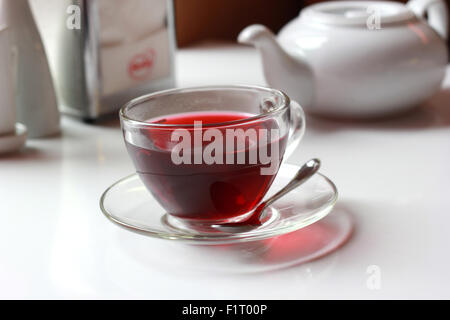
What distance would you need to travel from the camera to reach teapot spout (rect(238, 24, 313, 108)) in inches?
40.9

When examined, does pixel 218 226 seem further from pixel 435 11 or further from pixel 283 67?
pixel 435 11

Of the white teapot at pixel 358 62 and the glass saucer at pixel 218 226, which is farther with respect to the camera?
the white teapot at pixel 358 62

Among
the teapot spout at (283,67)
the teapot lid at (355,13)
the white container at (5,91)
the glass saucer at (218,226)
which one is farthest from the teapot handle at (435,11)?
the white container at (5,91)

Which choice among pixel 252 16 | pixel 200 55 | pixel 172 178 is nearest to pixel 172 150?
pixel 172 178

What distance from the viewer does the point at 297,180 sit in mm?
733

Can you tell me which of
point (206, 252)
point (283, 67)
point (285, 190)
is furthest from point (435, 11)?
point (206, 252)

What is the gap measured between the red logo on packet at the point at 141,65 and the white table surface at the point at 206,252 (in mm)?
103

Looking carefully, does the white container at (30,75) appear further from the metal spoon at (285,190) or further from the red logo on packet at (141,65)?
the metal spoon at (285,190)

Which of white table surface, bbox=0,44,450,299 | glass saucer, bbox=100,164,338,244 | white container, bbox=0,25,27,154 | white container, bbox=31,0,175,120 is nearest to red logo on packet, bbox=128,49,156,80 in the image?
white container, bbox=31,0,175,120

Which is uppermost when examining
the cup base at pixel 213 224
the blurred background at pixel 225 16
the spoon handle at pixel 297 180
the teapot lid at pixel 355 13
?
the teapot lid at pixel 355 13

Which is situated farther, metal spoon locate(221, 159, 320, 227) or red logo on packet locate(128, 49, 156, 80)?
red logo on packet locate(128, 49, 156, 80)

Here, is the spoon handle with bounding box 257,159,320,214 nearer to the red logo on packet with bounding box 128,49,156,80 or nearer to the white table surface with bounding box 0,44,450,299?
the white table surface with bounding box 0,44,450,299

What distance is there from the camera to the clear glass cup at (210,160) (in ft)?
2.13

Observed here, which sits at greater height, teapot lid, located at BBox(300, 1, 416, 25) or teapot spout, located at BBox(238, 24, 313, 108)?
teapot lid, located at BBox(300, 1, 416, 25)
